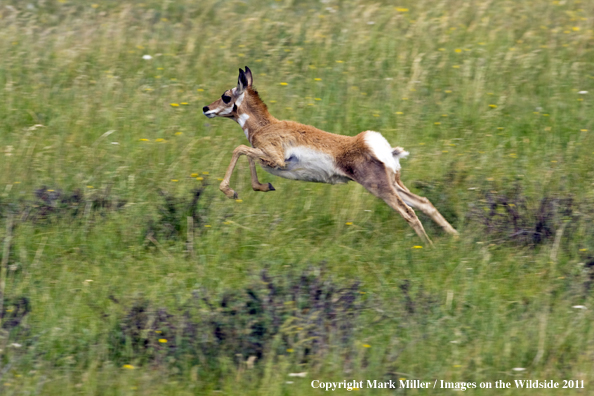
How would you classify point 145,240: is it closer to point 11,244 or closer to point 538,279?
point 11,244

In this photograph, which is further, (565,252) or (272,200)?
(272,200)

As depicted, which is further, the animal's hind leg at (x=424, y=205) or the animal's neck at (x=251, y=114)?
the animal's neck at (x=251, y=114)

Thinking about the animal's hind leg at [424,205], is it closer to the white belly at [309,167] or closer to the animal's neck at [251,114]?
the white belly at [309,167]

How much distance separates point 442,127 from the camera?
30.0 feet

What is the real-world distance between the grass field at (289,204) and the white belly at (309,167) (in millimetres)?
408

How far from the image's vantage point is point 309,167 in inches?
282

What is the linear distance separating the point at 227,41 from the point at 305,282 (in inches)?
236

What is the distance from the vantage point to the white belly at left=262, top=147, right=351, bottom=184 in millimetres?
7117

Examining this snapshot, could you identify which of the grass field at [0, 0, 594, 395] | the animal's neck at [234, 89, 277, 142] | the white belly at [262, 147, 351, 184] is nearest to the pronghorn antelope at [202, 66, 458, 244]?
the white belly at [262, 147, 351, 184]

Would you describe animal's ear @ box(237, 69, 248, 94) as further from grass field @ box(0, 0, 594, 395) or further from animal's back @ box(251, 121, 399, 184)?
grass field @ box(0, 0, 594, 395)

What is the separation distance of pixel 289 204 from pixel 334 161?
780 millimetres

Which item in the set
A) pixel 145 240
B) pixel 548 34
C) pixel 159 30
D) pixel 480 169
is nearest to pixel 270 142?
pixel 145 240

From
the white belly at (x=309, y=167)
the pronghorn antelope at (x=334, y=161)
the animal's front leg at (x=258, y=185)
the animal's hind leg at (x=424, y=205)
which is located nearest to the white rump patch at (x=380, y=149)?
the pronghorn antelope at (x=334, y=161)

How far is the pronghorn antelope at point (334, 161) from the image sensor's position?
7.02 metres
